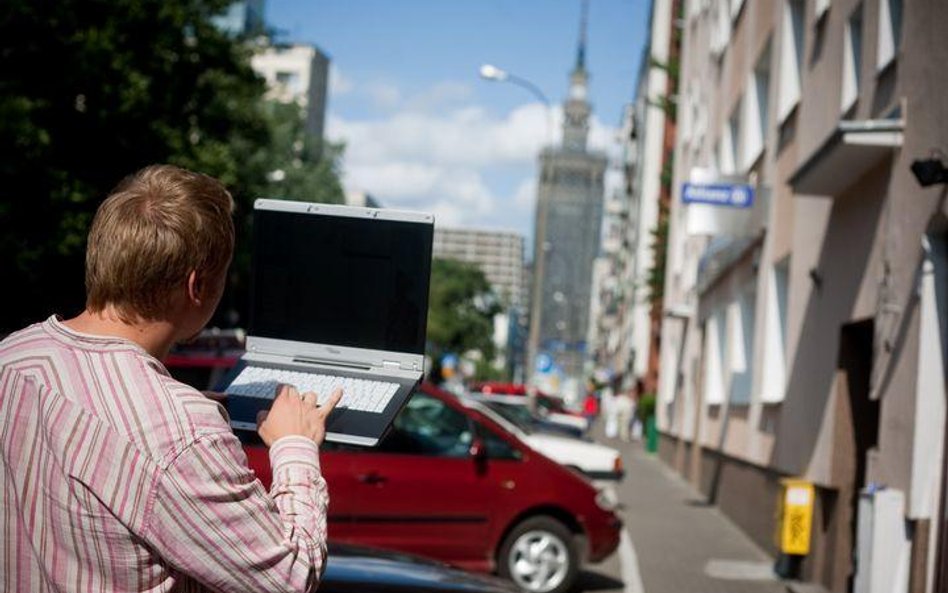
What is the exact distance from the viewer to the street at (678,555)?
1229 centimetres

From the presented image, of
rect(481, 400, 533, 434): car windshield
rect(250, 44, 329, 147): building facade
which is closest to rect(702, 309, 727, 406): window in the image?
rect(481, 400, 533, 434): car windshield

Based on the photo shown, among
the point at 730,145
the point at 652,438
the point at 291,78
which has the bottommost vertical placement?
the point at 652,438

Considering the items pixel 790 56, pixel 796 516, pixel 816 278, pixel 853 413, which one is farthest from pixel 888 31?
pixel 790 56

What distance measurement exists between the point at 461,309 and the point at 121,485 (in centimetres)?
10816

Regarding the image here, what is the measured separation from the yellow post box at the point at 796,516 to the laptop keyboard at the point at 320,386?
10311 millimetres

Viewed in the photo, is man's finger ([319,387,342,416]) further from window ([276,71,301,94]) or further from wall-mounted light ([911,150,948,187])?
window ([276,71,301,94])

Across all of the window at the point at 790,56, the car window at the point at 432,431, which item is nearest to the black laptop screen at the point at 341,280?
the car window at the point at 432,431

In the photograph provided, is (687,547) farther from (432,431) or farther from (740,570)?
(432,431)

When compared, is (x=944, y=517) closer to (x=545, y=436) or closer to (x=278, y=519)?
(x=278, y=519)

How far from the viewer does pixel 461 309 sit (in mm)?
110375

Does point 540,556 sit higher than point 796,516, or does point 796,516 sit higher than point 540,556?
point 796,516

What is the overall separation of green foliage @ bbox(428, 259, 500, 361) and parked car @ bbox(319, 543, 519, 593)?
9051 cm

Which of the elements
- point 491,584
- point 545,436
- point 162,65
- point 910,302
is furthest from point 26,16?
point 491,584

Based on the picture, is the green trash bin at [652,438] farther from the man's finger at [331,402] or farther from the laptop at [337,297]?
the man's finger at [331,402]
